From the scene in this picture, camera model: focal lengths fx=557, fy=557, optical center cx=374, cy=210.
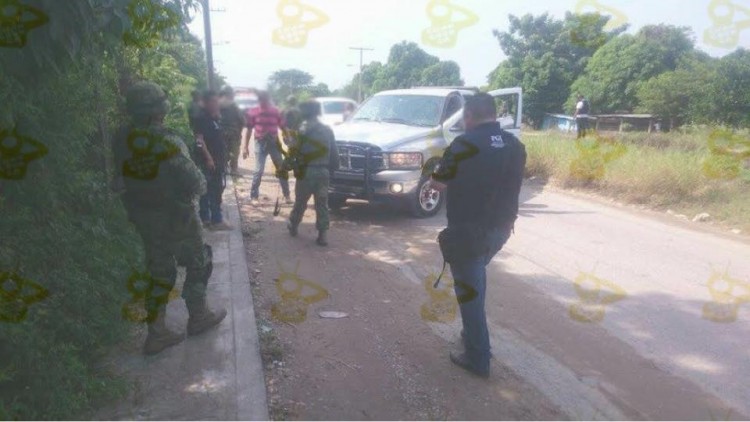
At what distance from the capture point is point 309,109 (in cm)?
514

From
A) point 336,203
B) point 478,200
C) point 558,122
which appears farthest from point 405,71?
point 558,122

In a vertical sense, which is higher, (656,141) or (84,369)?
(656,141)

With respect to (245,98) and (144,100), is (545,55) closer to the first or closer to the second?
(245,98)

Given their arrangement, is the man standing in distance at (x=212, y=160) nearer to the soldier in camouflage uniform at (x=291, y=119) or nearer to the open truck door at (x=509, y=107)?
the soldier in camouflage uniform at (x=291, y=119)

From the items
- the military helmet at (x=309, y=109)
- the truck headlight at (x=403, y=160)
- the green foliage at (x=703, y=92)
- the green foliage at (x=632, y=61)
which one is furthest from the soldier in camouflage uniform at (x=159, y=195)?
the green foliage at (x=632, y=61)

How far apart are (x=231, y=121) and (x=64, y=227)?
8.24ft

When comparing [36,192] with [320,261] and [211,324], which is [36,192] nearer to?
[211,324]

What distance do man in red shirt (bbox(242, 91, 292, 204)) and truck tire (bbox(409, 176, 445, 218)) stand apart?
1966 millimetres

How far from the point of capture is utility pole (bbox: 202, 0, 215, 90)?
181 inches

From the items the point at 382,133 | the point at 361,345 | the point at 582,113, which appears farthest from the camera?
the point at 582,113

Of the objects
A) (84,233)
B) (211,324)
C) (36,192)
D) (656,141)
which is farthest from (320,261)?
(656,141)

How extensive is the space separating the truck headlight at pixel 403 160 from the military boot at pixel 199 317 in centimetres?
417

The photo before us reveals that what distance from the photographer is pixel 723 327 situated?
450 cm

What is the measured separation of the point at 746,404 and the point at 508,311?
70.5 inches
